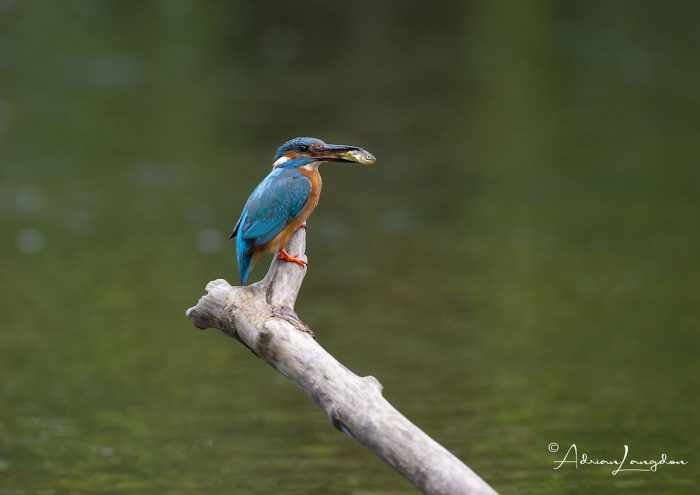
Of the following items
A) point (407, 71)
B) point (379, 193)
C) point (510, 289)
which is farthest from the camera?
point (407, 71)

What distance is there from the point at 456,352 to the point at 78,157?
6.83 meters

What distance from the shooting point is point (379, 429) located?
3.28 m

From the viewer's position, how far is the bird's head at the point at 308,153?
170 inches

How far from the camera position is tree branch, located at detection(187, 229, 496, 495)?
3.15 metres

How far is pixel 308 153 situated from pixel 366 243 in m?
5.62

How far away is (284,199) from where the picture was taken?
435cm

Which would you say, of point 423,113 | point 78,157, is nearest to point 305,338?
point 78,157

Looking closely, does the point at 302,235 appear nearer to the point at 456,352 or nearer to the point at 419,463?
the point at 419,463

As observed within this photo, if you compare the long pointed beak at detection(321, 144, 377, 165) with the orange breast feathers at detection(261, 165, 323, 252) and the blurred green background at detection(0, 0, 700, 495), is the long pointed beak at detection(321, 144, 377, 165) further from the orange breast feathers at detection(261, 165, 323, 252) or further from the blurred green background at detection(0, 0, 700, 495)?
the blurred green background at detection(0, 0, 700, 495)

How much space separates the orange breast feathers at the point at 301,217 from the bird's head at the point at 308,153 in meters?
0.03
